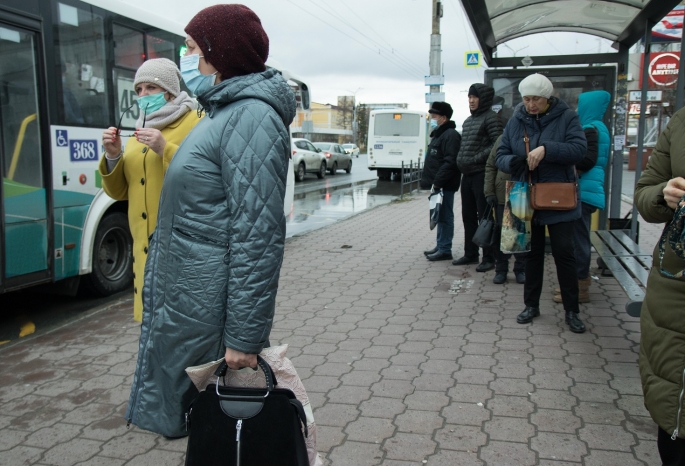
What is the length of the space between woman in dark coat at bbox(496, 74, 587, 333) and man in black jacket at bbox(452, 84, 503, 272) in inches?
71.7

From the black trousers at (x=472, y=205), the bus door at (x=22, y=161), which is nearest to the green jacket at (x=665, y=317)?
the black trousers at (x=472, y=205)

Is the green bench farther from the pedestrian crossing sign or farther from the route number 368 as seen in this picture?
the pedestrian crossing sign

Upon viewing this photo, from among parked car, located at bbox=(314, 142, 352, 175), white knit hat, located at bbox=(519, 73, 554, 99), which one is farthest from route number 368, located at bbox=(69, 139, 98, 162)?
parked car, located at bbox=(314, 142, 352, 175)

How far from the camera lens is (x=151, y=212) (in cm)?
325

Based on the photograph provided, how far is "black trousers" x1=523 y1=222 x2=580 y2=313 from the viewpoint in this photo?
187 inches

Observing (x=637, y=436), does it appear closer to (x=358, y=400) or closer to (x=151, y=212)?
(x=358, y=400)

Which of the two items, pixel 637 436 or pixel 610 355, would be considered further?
pixel 610 355

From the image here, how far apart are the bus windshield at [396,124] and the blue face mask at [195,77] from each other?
2410cm

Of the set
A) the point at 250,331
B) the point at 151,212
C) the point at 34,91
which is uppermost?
the point at 34,91

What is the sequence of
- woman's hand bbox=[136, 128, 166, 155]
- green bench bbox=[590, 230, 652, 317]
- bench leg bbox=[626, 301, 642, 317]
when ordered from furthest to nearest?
green bench bbox=[590, 230, 652, 317]
bench leg bbox=[626, 301, 642, 317]
woman's hand bbox=[136, 128, 166, 155]

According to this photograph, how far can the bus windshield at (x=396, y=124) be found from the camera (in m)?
26.0

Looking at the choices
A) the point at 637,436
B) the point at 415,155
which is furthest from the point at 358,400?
the point at 415,155

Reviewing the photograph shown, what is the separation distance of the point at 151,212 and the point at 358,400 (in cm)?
161

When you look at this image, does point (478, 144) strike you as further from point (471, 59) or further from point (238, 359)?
point (471, 59)
